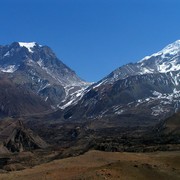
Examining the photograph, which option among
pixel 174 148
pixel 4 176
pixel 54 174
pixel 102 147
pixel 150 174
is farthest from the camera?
pixel 102 147

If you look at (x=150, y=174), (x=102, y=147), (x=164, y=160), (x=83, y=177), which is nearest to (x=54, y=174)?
(x=83, y=177)

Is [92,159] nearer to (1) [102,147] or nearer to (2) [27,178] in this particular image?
(2) [27,178]

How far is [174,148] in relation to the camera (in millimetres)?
126750

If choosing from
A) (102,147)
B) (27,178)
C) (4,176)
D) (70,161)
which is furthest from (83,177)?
(102,147)

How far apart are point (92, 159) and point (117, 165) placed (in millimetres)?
26948

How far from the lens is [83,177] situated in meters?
60.5

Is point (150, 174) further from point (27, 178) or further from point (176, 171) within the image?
point (27, 178)

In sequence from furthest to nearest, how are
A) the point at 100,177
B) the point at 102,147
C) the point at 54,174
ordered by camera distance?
1. the point at 102,147
2. the point at 54,174
3. the point at 100,177

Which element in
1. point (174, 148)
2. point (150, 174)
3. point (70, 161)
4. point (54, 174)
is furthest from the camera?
point (174, 148)

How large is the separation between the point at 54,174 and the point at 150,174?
1297 cm

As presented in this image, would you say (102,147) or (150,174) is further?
(102,147)

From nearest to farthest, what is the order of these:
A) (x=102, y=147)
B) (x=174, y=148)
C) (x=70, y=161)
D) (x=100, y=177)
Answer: (x=100, y=177), (x=70, y=161), (x=174, y=148), (x=102, y=147)

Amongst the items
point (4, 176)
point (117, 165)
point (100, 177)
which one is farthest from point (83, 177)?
point (4, 176)

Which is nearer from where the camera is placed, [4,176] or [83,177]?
[83,177]
